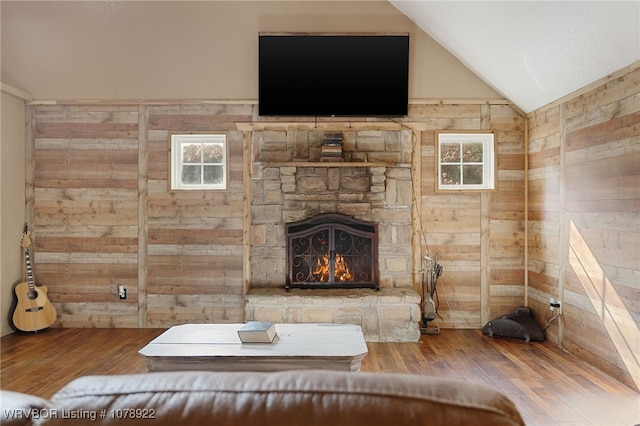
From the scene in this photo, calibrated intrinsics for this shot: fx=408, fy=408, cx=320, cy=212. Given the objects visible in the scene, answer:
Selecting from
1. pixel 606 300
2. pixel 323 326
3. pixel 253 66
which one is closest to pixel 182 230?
pixel 253 66

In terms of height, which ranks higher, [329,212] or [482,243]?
[329,212]

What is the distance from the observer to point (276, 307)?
412 centimetres

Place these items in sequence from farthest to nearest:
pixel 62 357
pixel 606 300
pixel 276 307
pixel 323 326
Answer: pixel 276 307 < pixel 62 357 < pixel 606 300 < pixel 323 326

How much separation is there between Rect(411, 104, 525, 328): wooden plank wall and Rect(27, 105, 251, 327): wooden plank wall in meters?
2.24

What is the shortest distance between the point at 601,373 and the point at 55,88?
599 centimetres

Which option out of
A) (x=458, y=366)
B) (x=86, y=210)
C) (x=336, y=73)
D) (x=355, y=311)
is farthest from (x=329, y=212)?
(x=86, y=210)

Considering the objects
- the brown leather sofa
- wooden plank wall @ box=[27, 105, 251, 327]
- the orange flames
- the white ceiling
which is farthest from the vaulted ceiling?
the brown leather sofa

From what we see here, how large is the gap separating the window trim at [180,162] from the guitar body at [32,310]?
1782mm

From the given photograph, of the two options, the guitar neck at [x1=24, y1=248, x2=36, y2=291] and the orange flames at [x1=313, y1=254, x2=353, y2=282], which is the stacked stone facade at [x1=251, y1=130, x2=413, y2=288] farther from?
the guitar neck at [x1=24, y1=248, x2=36, y2=291]

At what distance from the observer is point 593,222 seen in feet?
11.0

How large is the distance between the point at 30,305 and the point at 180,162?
2.14 meters

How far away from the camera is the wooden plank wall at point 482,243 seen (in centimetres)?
450

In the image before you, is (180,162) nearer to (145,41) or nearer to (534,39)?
(145,41)

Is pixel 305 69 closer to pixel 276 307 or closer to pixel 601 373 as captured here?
pixel 276 307
